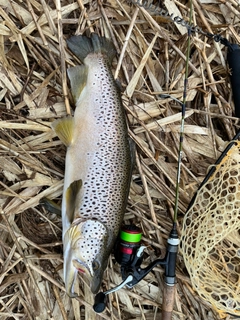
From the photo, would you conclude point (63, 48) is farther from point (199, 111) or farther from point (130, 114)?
point (199, 111)

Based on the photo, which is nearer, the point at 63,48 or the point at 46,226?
the point at 63,48

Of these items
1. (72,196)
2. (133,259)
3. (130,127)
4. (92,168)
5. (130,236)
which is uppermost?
(130,127)

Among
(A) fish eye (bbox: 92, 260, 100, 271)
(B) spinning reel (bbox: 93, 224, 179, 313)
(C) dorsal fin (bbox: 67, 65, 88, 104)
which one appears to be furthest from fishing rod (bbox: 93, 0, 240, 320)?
(C) dorsal fin (bbox: 67, 65, 88, 104)

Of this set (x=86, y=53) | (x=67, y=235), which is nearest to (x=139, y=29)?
(x=86, y=53)

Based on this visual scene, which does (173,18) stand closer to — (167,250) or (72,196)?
(72,196)

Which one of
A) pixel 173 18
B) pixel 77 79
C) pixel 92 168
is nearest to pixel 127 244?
pixel 92 168

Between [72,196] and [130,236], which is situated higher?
[72,196]
